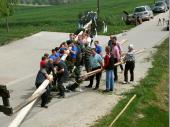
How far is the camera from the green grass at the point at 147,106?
15797mm

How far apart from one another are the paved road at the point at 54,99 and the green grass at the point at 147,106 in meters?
0.40

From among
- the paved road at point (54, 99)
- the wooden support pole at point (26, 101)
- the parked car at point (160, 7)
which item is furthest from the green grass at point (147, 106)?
the parked car at point (160, 7)

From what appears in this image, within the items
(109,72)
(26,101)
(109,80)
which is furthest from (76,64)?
(26,101)

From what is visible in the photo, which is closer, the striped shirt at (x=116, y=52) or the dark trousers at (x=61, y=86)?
the dark trousers at (x=61, y=86)

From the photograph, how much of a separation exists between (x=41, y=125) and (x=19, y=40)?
21170mm

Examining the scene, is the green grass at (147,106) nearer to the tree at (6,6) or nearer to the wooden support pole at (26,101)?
the wooden support pole at (26,101)

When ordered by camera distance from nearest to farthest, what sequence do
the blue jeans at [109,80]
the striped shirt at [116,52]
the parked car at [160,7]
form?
the blue jeans at [109,80], the striped shirt at [116,52], the parked car at [160,7]

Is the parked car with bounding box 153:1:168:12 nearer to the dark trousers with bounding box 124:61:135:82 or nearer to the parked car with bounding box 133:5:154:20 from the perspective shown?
the parked car with bounding box 133:5:154:20

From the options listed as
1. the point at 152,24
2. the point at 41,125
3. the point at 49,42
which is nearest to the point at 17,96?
the point at 41,125

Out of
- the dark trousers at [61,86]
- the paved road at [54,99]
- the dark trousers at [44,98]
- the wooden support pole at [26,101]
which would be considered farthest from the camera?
the dark trousers at [61,86]

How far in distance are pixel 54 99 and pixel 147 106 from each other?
3.33m

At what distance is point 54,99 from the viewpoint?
17828mm

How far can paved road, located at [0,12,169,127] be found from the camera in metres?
15.6

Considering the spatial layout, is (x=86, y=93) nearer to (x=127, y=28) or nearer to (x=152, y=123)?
(x=152, y=123)
